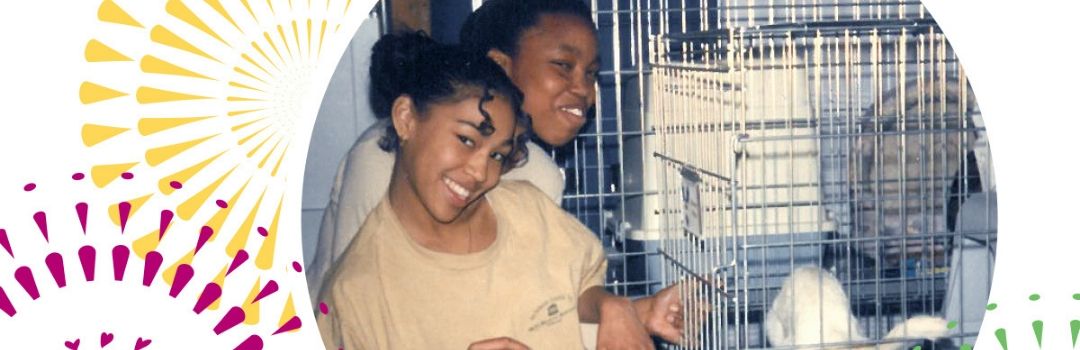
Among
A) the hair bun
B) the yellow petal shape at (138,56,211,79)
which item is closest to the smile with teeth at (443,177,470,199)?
the hair bun

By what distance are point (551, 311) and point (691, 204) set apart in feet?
0.72

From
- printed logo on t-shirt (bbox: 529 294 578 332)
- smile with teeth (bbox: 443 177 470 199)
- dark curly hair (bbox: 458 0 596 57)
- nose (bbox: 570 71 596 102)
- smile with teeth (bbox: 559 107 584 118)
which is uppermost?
dark curly hair (bbox: 458 0 596 57)

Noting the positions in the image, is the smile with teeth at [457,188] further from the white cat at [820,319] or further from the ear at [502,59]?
the white cat at [820,319]

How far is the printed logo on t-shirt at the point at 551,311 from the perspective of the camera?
1774 mm

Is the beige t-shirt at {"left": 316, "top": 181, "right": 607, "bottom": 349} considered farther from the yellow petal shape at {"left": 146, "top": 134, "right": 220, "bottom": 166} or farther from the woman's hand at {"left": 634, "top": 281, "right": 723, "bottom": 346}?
the yellow petal shape at {"left": 146, "top": 134, "right": 220, "bottom": 166}

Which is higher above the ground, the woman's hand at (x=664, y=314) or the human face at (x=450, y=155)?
the human face at (x=450, y=155)

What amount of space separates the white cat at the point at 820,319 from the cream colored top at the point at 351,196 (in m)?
0.53

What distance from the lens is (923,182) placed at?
71.4 inches

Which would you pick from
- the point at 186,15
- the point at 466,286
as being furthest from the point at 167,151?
the point at 466,286

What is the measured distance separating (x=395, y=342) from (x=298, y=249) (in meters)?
0.16

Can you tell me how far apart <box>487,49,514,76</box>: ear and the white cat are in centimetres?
44

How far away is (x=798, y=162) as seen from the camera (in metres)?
1.84

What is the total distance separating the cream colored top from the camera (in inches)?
68.1

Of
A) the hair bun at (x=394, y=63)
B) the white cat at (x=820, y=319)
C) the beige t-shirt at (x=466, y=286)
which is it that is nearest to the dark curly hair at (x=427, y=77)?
the hair bun at (x=394, y=63)
